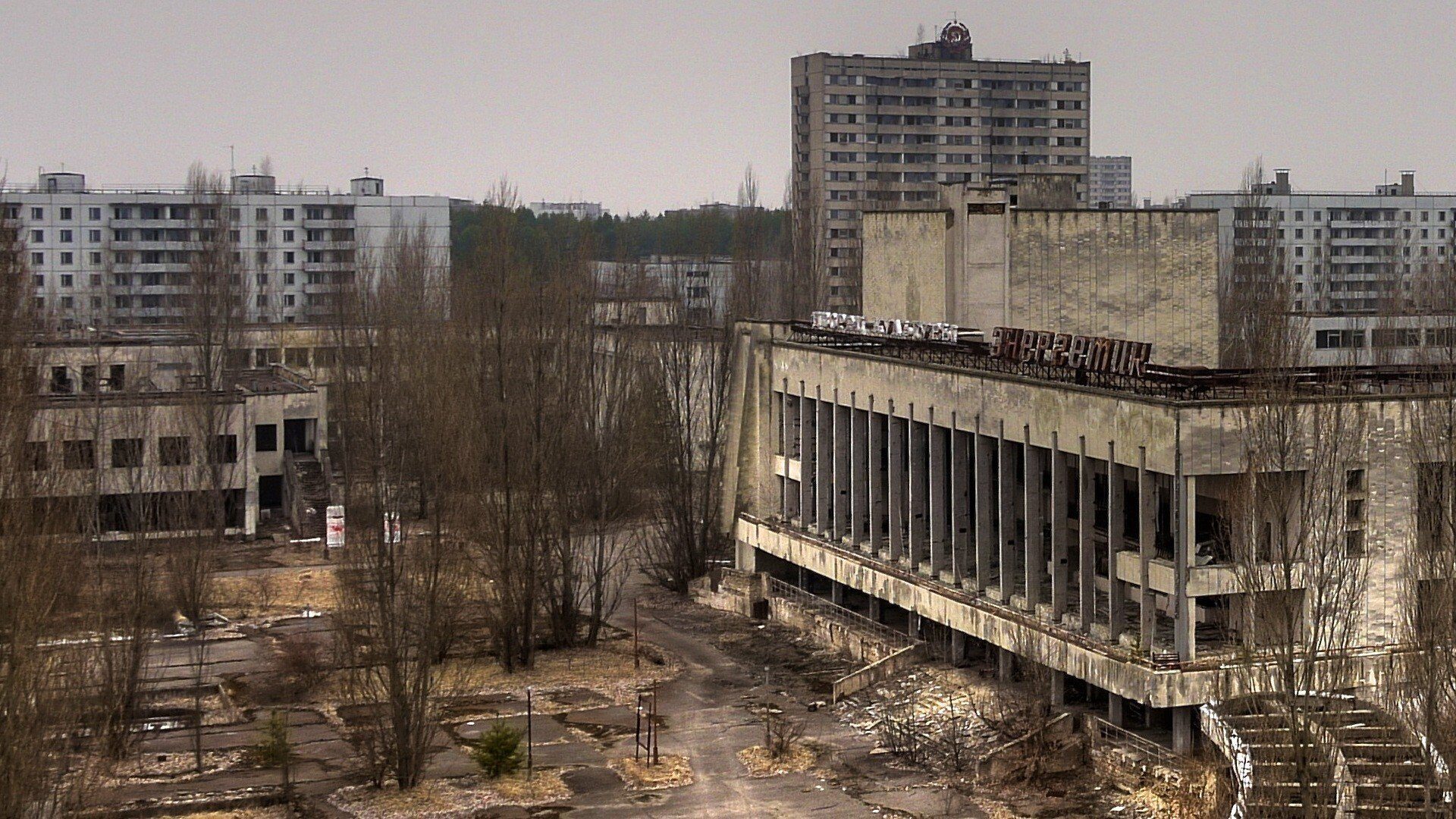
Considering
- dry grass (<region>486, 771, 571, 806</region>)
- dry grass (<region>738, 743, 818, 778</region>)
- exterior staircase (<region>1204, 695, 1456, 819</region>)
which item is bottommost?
dry grass (<region>486, 771, 571, 806</region>)

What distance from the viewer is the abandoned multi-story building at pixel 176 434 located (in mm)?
47188

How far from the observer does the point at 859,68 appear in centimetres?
10681

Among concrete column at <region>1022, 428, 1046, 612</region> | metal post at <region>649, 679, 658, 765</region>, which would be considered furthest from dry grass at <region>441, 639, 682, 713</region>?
concrete column at <region>1022, 428, 1046, 612</region>

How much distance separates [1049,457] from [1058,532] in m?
3.85

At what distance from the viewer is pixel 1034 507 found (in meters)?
36.7

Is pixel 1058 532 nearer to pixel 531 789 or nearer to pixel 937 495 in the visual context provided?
pixel 937 495

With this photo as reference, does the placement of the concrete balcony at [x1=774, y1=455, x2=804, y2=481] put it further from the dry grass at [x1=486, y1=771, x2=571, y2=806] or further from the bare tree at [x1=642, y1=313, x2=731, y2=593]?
the dry grass at [x1=486, y1=771, x2=571, y2=806]

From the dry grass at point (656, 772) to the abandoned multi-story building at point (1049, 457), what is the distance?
7.25 meters

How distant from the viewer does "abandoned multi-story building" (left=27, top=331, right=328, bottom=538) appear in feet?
155

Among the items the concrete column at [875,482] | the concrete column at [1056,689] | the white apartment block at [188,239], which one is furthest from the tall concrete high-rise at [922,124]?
the concrete column at [1056,689]

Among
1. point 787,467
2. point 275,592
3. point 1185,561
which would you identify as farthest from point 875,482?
point 275,592

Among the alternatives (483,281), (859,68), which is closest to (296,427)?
(483,281)

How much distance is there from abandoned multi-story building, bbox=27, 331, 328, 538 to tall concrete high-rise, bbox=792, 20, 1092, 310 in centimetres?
4163

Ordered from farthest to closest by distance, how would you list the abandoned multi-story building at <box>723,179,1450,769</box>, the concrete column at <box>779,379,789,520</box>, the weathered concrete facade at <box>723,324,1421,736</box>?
the concrete column at <box>779,379,789,520</box> → the abandoned multi-story building at <box>723,179,1450,769</box> → the weathered concrete facade at <box>723,324,1421,736</box>
